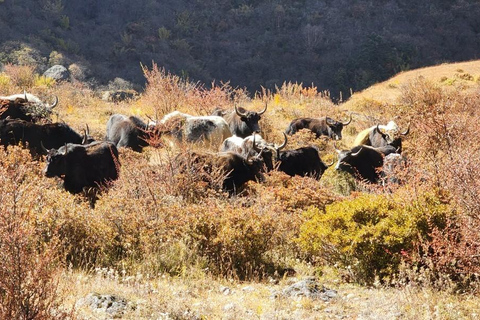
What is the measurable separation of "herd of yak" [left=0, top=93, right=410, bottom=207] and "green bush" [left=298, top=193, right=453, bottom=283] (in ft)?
8.34

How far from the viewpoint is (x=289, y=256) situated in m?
7.96

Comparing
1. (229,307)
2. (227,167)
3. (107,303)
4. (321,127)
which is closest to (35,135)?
(227,167)

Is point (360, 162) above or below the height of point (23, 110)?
below

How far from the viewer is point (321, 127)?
1819 cm

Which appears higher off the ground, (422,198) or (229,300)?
(422,198)

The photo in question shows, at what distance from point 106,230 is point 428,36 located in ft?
152

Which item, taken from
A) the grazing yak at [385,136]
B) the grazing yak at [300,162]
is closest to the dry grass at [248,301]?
the grazing yak at [300,162]

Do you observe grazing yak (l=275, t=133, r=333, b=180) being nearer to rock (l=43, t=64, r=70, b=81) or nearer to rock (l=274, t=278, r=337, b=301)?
rock (l=274, t=278, r=337, b=301)

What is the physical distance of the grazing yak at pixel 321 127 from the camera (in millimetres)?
17875

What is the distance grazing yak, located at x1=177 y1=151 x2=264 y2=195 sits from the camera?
1023 cm

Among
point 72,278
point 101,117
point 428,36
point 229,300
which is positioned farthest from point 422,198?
point 428,36

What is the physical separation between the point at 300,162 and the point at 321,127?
5.43m

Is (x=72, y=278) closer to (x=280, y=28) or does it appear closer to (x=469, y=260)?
(x=469, y=260)

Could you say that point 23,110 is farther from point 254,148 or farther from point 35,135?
point 254,148
